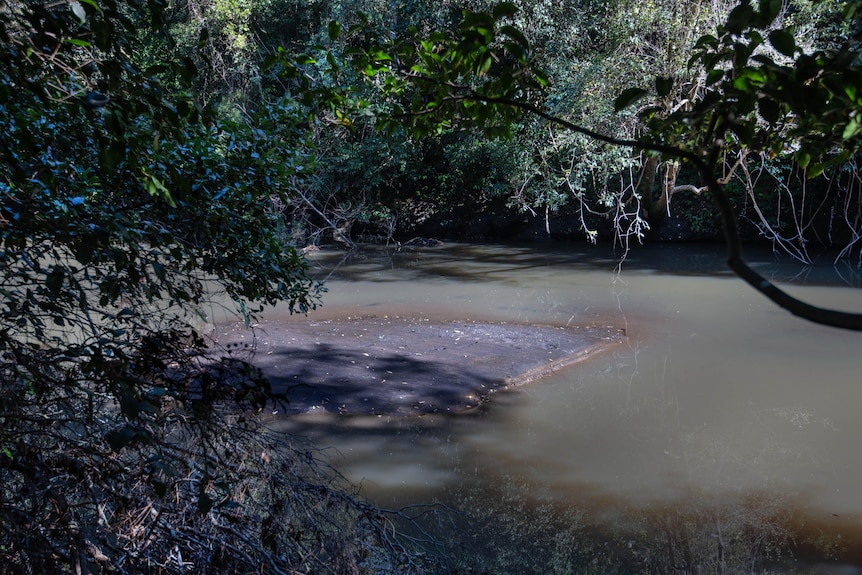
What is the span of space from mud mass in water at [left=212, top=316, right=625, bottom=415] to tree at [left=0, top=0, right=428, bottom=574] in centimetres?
325

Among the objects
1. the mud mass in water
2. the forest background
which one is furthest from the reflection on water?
the forest background

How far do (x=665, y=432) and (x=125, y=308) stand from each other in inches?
207

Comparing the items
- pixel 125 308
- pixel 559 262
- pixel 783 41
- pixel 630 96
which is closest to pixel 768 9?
pixel 783 41

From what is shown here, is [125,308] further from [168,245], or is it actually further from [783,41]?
[783,41]

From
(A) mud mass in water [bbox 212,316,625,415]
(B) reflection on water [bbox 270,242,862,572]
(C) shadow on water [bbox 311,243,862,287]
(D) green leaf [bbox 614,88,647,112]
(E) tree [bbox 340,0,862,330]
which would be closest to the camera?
(E) tree [bbox 340,0,862,330]

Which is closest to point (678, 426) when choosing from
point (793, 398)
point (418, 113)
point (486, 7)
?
point (793, 398)

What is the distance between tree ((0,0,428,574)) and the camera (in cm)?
200

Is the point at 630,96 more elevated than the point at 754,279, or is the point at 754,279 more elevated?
the point at 630,96

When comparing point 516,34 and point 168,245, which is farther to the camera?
point 168,245

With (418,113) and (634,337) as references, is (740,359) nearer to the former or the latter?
(634,337)

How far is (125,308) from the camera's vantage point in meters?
2.38

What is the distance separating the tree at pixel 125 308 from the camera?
2.00 metres

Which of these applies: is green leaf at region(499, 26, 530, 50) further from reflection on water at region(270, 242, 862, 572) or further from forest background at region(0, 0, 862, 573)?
reflection on water at region(270, 242, 862, 572)

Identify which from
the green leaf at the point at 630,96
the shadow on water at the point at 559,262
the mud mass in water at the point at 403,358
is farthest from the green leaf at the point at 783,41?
the shadow on water at the point at 559,262
